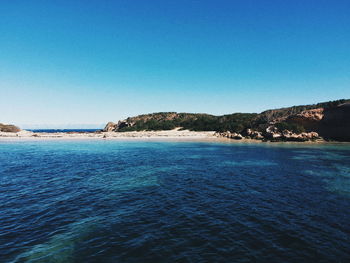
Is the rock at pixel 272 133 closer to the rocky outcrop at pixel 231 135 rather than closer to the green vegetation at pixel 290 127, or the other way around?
the green vegetation at pixel 290 127

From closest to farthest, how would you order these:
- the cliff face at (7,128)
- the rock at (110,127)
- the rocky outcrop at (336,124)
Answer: the rocky outcrop at (336,124) < the cliff face at (7,128) < the rock at (110,127)

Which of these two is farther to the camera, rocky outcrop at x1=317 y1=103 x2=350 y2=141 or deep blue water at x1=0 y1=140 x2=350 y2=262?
rocky outcrop at x1=317 y1=103 x2=350 y2=141

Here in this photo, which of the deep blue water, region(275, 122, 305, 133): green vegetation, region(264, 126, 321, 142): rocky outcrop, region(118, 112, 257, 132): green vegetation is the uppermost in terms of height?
region(118, 112, 257, 132): green vegetation

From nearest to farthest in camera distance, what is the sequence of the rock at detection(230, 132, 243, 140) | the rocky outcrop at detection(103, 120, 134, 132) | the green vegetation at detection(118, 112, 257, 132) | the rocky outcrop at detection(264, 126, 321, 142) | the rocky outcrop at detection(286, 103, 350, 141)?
the rocky outcrop at detection(286, 103, 350, 141) < the rocky outcrop at detection(264, 126, 321, 142) < the rock at detection(230, 132, 243, 140) < the green vegetation at detection(118, 112, 257, 132) < the rocky outcrop at detection(103, 120, 134, 132)

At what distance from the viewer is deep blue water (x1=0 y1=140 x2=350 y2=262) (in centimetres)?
921

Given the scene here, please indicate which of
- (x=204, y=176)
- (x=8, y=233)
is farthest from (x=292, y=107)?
(x=8, y=233)

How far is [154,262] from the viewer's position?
852 cm

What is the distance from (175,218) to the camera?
1269 centimetres

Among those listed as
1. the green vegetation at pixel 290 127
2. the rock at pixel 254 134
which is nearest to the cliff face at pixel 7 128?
the rock at pixel 254 134

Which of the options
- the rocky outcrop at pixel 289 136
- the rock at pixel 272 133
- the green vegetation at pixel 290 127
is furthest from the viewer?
the rock at pixel 272 133

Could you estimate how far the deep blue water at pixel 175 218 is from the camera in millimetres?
9211

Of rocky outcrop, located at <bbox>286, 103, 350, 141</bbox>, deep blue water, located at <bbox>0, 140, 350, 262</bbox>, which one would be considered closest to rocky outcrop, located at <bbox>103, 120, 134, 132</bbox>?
rocky outcrop, located at <bbox>286, 103, 350, 141</bbox>

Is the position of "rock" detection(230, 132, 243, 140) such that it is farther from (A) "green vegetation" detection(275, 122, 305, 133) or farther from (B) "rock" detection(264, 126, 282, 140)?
(A) "green vegetation" detection(275, 122, 305, 133)

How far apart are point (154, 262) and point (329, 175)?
24404mm
